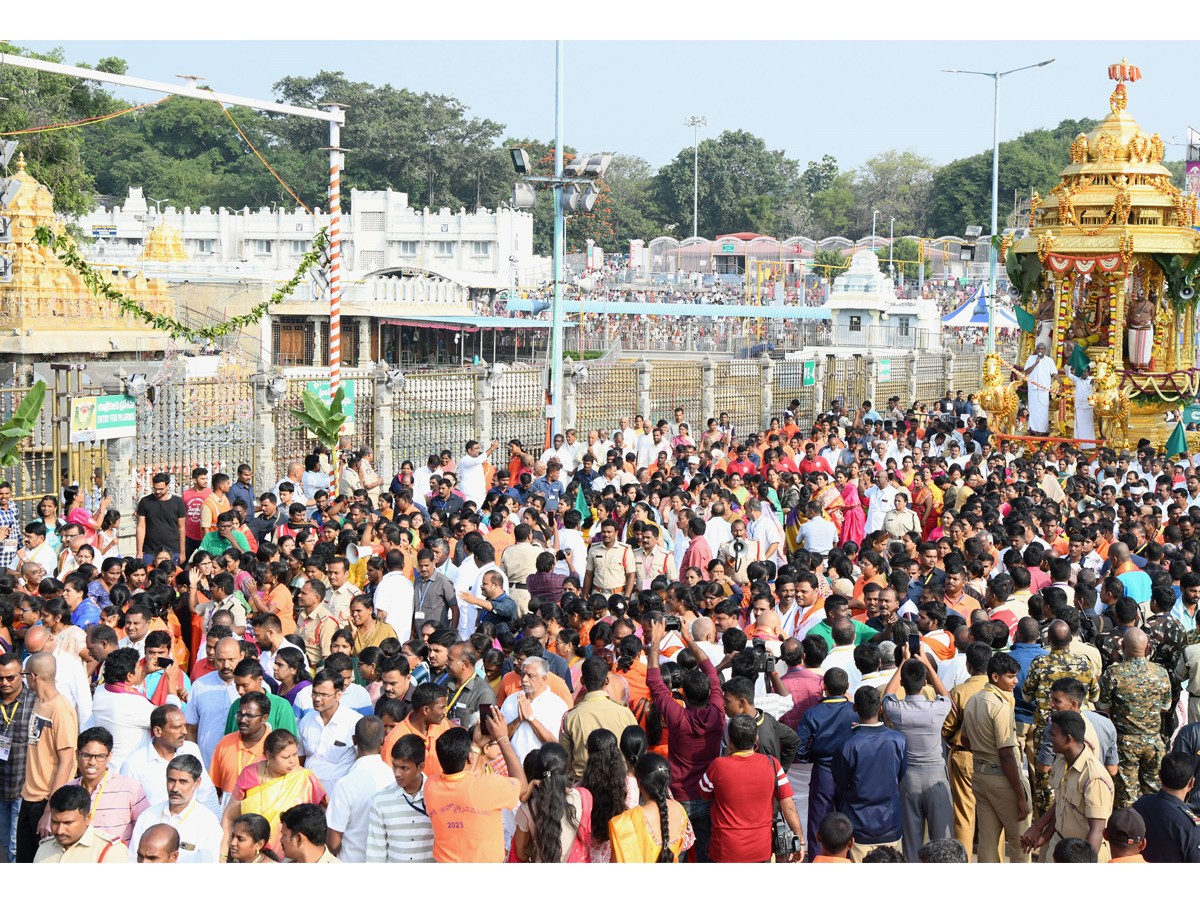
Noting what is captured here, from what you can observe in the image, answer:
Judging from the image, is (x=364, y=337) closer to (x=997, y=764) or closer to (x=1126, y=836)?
(x=997, y=764)

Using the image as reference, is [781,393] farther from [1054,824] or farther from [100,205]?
[100,205]

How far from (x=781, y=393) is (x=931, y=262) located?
185 ft

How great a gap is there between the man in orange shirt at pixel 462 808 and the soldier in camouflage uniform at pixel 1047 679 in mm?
3157

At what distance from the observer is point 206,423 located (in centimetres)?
1764

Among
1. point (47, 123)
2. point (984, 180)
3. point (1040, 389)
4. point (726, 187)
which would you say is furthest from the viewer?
point (726, 187)

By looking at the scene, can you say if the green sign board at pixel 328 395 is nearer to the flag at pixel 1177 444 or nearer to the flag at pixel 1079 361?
the flag at pixel 1079 361

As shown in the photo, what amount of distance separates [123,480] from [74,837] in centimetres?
1115

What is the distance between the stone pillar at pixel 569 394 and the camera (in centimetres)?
2264

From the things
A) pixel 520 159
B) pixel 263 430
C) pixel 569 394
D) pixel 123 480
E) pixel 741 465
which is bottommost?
Result: pixel 123 480

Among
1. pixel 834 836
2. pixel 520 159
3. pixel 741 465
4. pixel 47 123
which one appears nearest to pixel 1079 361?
pixel 741 465

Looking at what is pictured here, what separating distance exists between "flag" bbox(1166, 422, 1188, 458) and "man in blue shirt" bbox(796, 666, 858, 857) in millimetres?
14259

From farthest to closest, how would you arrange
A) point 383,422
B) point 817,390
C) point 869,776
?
point 817,390 → point 383,422 → point 869,776

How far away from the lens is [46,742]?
7312mm

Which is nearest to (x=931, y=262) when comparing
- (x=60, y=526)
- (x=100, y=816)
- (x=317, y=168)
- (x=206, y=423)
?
(x=317, y=168)
